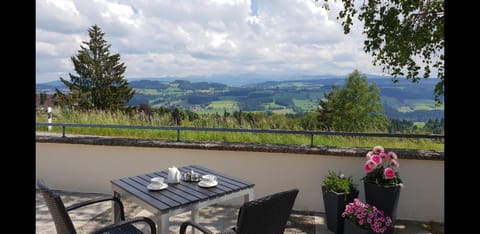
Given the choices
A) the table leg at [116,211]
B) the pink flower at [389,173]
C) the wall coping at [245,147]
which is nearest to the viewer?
the table leg at [116,211]

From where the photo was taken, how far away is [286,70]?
11.6 metres

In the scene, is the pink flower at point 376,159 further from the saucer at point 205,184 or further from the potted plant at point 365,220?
the saucer at point 205,184

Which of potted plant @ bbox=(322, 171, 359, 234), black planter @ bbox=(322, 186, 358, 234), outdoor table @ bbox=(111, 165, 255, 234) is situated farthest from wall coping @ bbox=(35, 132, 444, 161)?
outdoor table @ bbox=(111, 165, 255, 234)

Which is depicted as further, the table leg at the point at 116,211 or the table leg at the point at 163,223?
the table leg at the point at 116,211

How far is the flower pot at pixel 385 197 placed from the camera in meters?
3.11

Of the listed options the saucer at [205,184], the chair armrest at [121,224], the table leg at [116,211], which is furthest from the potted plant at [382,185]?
the table leg at [116,211]

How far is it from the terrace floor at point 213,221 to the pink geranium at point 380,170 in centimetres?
59

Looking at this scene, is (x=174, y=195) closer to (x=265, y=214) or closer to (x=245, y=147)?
(x=265, y=214)

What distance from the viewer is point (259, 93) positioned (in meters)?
10.9

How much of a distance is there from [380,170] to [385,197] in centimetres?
26

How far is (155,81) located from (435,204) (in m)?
13.2

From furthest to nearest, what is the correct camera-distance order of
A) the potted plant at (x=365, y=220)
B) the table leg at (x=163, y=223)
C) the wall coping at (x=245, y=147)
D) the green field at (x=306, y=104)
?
the green field at (x=306, y=104) → the wall coping at (x=245, y=147) → the potted plant at (x=365, y=220) → the table leg at (x=163, y=223)

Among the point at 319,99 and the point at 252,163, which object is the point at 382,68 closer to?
the point at 252,163

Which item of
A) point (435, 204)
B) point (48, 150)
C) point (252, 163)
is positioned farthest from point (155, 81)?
point (435, 204)
